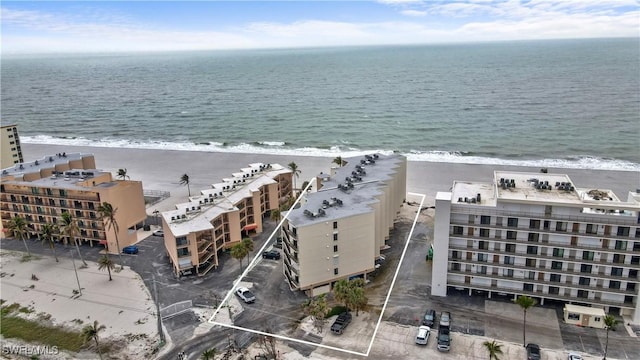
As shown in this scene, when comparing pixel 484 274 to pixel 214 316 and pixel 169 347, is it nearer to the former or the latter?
pixel 214 316

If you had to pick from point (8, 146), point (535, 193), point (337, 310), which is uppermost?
point (535, 193)

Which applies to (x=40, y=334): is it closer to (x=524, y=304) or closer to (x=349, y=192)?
(x=349, y=192)

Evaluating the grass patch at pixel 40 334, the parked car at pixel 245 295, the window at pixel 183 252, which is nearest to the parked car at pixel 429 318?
the parked car at pixel 245 295

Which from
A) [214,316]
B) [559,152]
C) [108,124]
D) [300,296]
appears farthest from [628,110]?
[108,124]

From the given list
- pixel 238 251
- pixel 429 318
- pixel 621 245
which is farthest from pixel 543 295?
pixel 238 251

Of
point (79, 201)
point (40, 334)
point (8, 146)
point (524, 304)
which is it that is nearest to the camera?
point (524, 304)

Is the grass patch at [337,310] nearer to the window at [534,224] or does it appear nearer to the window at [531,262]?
the window at [531,262]

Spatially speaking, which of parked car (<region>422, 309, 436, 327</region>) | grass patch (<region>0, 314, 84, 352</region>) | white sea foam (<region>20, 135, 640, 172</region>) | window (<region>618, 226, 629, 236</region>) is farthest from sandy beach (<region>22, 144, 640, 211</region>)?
grass patch (<region>0, 314, 84, 352</region>)
